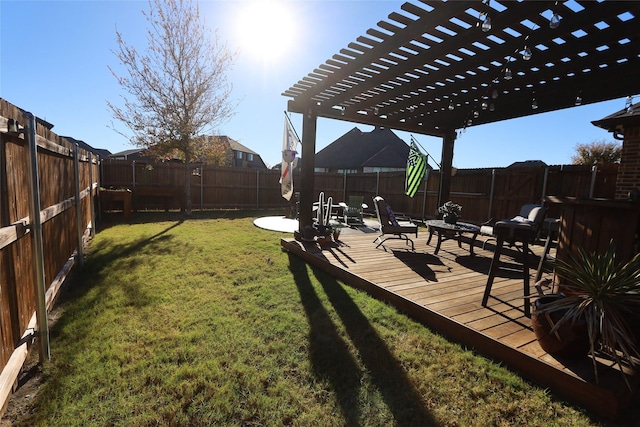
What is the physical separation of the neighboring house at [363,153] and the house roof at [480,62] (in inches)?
685

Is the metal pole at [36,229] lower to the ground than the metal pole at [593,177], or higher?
lower

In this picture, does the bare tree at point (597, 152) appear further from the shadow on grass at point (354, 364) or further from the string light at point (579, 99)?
the shadow on grass at point (354, 364)

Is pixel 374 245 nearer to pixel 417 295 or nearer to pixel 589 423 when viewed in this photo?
pixel 417 295

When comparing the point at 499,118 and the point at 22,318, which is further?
the point at 499,118

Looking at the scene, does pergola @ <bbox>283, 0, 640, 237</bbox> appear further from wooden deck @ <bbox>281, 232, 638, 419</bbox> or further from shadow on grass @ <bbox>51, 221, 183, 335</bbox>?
shadow on grass @ <bbox>51, 221, 183, 335</bbox>

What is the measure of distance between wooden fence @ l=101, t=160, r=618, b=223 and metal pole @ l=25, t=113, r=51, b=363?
20.9 feet

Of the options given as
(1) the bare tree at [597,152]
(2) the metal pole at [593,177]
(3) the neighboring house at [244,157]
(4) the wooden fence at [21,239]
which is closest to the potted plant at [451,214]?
(2) the metal pole at [593,177]

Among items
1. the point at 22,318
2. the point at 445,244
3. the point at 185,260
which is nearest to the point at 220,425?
the point at 22,318

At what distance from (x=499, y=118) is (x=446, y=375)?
6.25 metres

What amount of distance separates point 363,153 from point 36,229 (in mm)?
25267

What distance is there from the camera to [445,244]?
5.98m

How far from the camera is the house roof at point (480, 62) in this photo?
9.33ft

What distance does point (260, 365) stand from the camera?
2.12 m

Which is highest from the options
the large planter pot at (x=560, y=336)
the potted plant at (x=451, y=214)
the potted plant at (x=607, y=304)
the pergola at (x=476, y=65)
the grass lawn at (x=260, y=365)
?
the pergola at (x=476, y=65)
